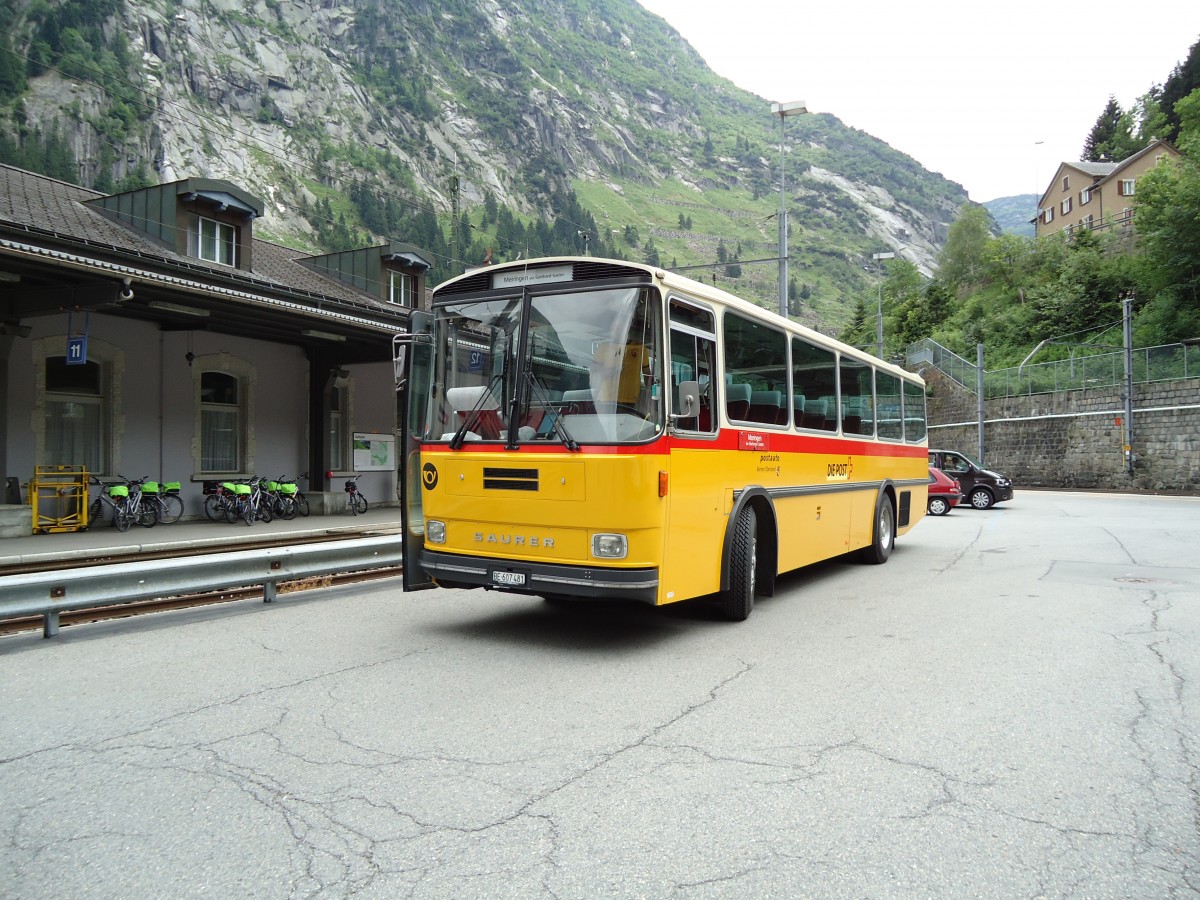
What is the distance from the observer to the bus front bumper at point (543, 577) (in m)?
A: 6.12

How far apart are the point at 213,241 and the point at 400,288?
6.70m

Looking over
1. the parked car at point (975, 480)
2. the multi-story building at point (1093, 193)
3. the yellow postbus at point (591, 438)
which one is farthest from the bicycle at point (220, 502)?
the multi-story building at point (1093, 193)

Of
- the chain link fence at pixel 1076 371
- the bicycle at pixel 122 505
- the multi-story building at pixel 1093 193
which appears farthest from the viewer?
the multi-story building at pixel 1093 193

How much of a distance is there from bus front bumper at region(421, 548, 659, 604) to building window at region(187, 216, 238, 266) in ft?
51.8

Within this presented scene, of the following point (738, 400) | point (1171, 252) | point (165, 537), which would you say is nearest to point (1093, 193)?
point (1171, 252)

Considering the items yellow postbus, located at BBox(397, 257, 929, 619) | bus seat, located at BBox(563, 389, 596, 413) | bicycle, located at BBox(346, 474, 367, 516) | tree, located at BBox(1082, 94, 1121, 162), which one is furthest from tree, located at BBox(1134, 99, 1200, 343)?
tree, located at BBox(1082, 94, 1121, 162)

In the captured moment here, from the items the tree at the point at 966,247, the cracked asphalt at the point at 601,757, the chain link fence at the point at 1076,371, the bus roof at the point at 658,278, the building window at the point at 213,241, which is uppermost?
the tree at the point at 966,247

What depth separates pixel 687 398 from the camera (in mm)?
6473

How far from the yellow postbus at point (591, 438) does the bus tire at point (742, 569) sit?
0.02 m

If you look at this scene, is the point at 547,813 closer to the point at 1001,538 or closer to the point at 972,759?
the point at 972,759

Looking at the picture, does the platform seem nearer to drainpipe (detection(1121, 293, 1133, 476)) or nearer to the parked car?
the parked car

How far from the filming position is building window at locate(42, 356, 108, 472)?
51.5 ft

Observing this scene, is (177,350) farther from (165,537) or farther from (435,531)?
(435,531)

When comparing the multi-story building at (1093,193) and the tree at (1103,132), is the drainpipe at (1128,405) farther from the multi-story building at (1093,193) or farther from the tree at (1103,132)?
the tree at (1103,132)
